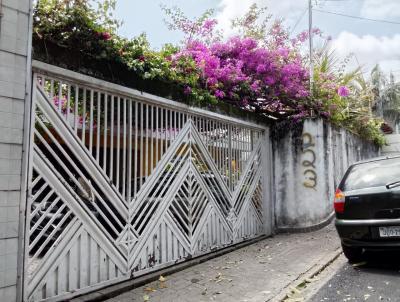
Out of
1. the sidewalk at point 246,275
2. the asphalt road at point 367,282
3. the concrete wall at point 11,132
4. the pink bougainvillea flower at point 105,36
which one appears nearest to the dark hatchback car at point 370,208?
the asphalt road at point 367,282

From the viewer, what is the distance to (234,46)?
822 centimetres

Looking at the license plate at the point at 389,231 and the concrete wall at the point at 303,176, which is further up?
the concrete wall at the point at 303,176

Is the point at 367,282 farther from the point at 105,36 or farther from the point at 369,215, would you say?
the point at 105,36

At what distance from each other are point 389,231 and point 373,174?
861 mm

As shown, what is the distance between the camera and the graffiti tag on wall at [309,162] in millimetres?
8047

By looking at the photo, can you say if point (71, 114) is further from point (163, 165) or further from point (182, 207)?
point (182, 207)

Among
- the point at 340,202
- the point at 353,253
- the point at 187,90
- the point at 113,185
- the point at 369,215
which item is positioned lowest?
the point at 353,253

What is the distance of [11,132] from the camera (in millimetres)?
3195

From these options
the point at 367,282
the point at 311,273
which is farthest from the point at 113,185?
the point at 367,282

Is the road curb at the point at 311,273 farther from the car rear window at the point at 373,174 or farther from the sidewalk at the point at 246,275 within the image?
the car rear window at the point at 373,174

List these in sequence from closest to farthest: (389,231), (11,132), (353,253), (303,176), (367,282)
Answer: (11,132) → (367,282) → (389,231) → (353,253) → (303,176)

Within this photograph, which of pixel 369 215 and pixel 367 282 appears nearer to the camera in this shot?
pixel 367 282

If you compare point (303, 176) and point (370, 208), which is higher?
point (303, 176)

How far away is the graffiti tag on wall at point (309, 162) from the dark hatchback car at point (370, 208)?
2858 mm
